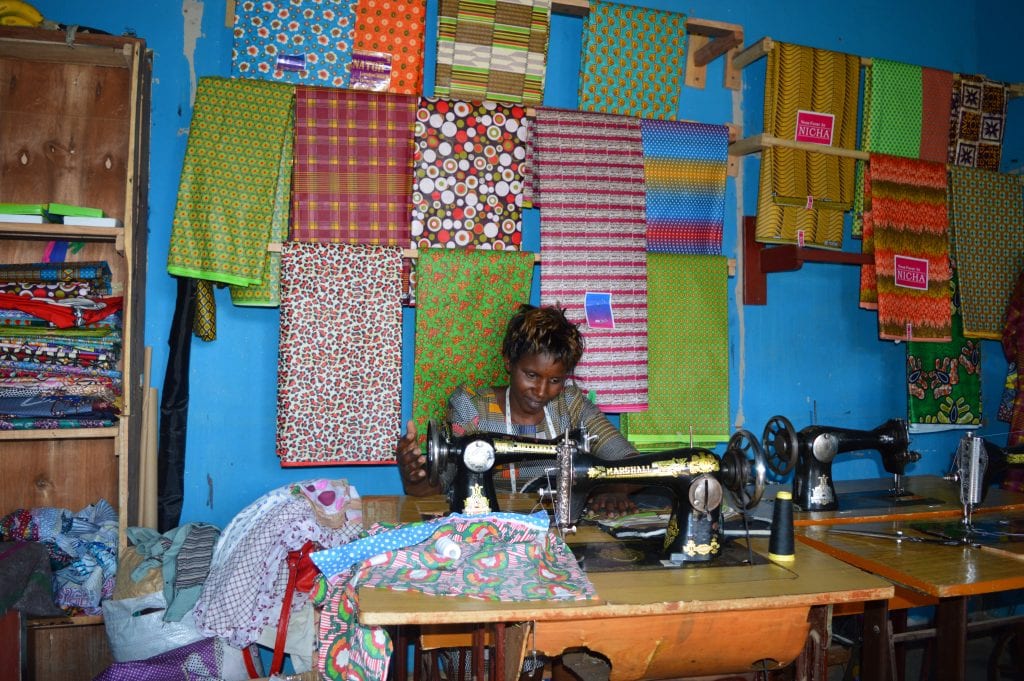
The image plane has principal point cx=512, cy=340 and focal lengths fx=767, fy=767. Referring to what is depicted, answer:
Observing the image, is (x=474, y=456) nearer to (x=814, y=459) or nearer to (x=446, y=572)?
(x=446, y=572)

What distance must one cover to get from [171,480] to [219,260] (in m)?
0.86

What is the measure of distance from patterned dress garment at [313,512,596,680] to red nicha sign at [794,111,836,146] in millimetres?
2505

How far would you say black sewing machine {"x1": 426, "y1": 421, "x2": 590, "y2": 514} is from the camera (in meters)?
2.07

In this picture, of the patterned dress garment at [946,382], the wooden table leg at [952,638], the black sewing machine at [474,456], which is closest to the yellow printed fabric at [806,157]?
the patterned dress garment at [946,382]

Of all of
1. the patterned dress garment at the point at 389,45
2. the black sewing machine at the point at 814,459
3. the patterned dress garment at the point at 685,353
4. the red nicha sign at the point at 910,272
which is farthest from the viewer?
the red nicha sign at the point at 910,272

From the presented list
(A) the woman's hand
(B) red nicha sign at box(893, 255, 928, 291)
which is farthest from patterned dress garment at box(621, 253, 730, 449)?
(A) the woman's hand

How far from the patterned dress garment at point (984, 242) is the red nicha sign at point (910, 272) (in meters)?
0.25

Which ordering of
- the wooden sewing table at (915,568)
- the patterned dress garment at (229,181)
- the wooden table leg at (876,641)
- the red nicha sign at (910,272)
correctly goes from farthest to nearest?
the red nicha sign at (910,272) → the patterned dress garment at (229,181) → the wooden table leg at (876,641) → the wooden sewing table at (915,568)

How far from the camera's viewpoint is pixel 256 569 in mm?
2434

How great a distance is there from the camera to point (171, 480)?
2918 millimetres

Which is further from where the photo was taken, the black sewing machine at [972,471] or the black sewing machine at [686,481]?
the black sewing machine at [972,471]

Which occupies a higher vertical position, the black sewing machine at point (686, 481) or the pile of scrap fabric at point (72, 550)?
the black sewing machine at point (686, 481)

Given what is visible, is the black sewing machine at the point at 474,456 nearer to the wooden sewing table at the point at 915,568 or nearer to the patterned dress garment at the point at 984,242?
the wooden sewing table at the point at 915,568

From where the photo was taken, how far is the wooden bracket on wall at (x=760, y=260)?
3.59 m
